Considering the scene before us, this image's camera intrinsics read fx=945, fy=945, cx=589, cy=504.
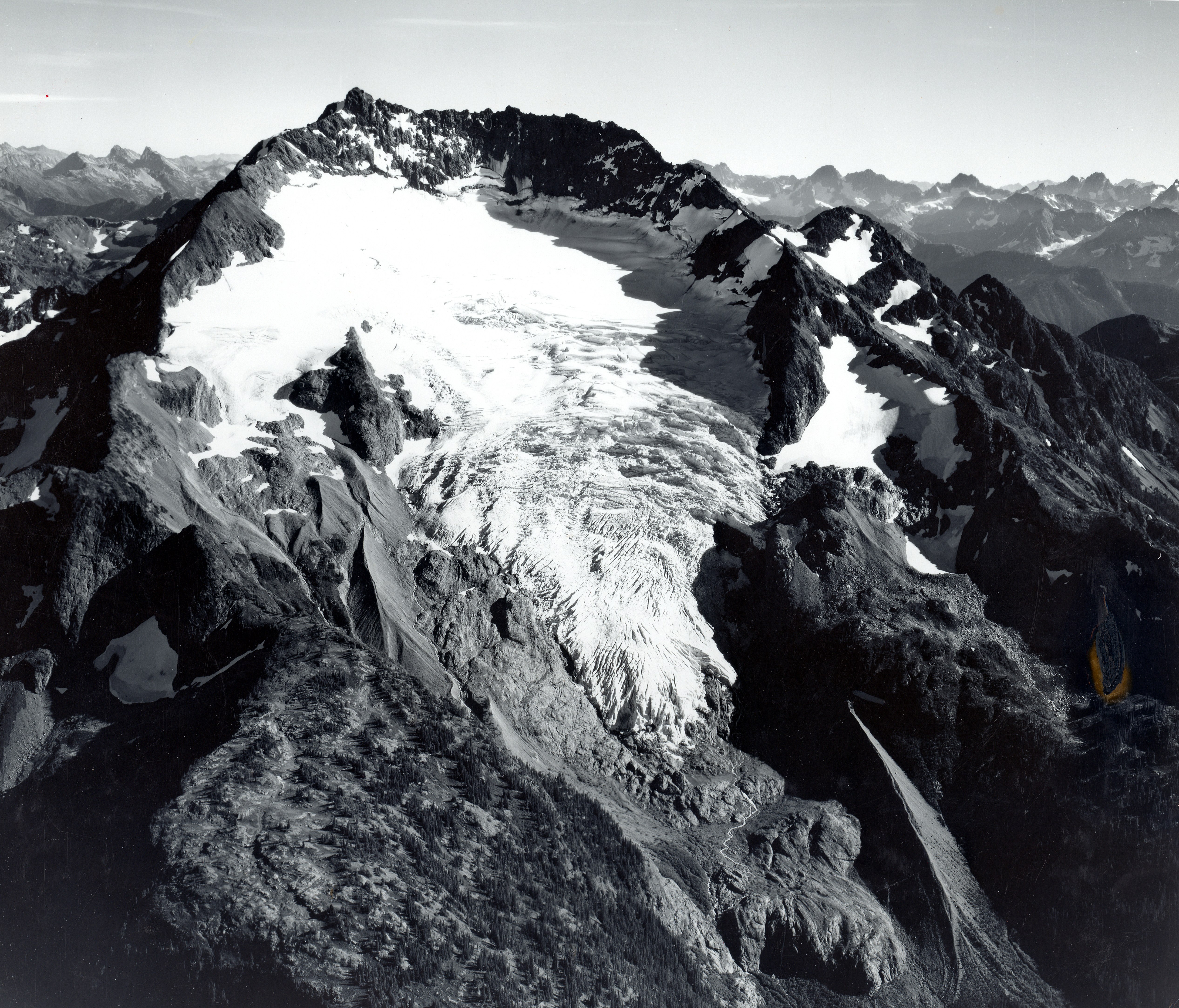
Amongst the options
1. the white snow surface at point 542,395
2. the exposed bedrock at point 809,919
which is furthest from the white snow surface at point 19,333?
the exposed bedrock at point 809,919

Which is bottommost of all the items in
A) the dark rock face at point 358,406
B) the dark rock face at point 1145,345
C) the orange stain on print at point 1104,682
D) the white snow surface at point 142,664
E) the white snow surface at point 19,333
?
the white snow surface at point 142,664

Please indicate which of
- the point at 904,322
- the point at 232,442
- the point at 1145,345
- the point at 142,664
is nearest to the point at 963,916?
the point at 142,664

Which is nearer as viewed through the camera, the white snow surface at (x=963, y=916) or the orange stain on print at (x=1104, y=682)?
the white snow surface at (x=963, y=916)

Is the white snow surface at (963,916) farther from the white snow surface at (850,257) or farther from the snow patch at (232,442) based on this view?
the white snow surface at (850,257)

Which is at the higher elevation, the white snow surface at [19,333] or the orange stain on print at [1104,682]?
the orange stain on print at [1104,682]

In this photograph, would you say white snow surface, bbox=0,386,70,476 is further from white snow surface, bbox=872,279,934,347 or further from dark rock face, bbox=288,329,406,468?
white snow surface, bbox=872,279,934,347

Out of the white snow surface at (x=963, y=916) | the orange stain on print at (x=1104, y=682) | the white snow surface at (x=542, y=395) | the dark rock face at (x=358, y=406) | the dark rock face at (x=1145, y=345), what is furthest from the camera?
the dark rock face at (x=1145, y=345)

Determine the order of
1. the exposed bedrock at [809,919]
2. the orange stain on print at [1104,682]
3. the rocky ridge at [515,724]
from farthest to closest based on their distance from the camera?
the orange stain on print at [1104,682] < the exposed bedrock at [809,919] < the rocky ridge at [515,724]
